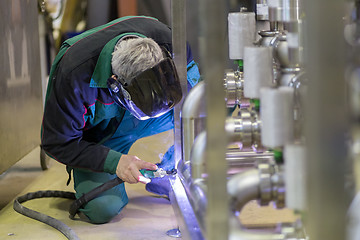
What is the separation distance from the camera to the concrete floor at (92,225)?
200 cm

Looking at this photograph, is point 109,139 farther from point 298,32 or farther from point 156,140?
point 298,32

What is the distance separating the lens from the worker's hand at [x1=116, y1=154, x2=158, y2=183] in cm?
198

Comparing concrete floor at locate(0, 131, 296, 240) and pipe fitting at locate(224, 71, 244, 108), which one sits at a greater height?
pipe fitting at locate(224, 71, 244, 108)

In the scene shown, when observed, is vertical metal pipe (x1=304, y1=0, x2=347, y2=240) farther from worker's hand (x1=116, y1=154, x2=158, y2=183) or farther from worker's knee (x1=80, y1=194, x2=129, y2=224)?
worker's knee (x1=80, y1=194, x2=129, y2=224)

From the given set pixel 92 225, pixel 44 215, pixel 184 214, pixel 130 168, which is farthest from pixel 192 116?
pixel 44 215

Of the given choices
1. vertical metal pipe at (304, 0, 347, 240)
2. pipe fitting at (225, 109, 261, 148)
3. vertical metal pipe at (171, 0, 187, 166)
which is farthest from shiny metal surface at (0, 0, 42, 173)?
vertical metal pipe at (304, 0, 347, 240)

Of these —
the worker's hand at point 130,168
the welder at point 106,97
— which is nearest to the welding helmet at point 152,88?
the welder at point 106,97

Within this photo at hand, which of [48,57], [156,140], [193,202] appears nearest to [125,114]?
[156,140]

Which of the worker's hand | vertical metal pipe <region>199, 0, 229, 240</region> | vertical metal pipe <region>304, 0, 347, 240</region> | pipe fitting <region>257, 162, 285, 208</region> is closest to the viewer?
vertical metal pipe <region>304, 0, 347, 240</region>

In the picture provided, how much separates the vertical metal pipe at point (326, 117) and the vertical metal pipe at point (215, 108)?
20 centimetres

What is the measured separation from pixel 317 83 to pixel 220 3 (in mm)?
258

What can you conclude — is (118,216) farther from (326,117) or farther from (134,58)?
(326,117)

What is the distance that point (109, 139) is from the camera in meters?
2.35

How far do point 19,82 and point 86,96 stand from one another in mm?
650
